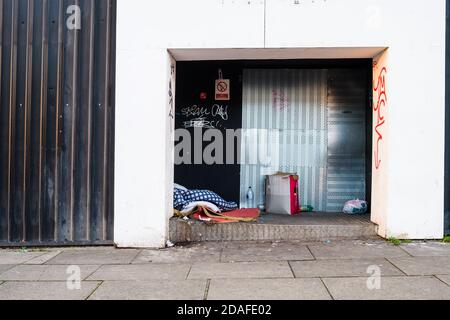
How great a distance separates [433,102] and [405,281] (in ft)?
9.38

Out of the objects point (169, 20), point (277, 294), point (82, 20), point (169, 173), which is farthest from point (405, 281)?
point (82, 20)

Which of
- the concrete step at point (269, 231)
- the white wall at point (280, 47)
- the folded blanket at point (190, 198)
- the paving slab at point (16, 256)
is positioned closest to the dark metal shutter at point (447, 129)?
the white wall at point (280, 47)

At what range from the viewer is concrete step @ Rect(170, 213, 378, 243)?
20.0 ft

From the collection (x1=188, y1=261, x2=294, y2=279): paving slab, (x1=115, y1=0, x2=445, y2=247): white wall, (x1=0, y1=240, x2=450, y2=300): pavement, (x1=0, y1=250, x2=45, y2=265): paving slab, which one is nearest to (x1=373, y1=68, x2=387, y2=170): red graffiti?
(x1=115, y1=0, x2=445, y2=247): white wall

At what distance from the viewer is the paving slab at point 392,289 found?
3.73 meters

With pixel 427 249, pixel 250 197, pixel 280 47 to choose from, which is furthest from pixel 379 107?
pixel 250 197

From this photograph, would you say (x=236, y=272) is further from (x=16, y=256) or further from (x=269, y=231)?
(x=16, y=256)

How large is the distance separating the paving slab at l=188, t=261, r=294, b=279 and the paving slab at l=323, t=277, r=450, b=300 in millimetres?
578

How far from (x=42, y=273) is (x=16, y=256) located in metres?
1.16

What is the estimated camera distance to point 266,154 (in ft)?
26.5

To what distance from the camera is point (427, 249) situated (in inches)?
215

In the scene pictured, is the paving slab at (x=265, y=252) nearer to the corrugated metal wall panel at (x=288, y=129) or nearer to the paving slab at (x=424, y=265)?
the paving slab at (x=424, y=265)

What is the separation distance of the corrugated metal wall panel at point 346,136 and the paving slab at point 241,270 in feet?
11.4

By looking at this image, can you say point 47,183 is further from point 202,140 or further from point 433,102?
point 433,102
